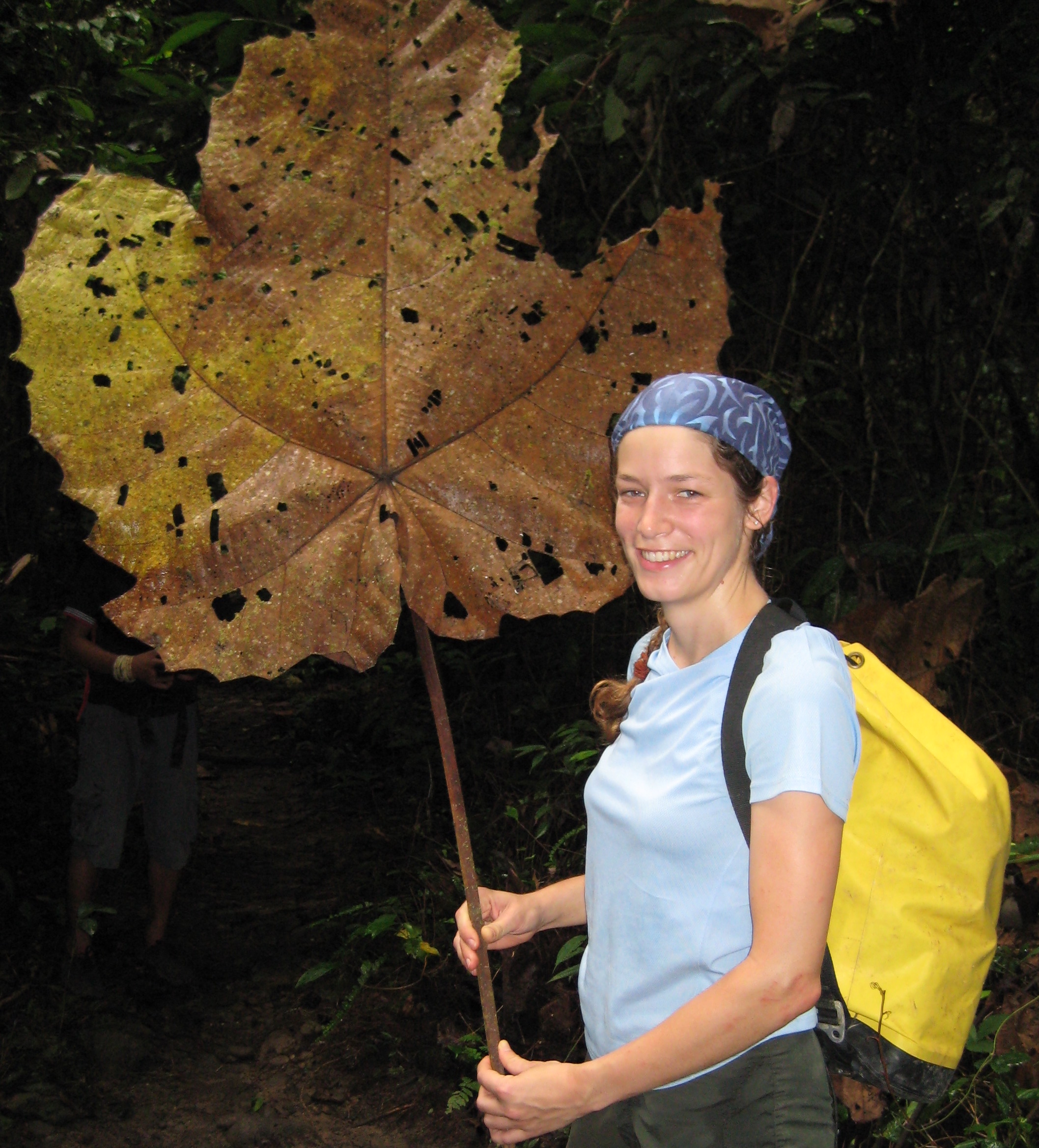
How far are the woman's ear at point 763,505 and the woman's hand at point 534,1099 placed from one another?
2.02 feet

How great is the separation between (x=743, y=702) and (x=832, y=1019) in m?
0.42

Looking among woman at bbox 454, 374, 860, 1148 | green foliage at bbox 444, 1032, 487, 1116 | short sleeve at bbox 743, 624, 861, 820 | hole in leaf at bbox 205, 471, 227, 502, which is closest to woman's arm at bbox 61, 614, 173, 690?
green foliage at bbox 444, 1032, 487, 1116

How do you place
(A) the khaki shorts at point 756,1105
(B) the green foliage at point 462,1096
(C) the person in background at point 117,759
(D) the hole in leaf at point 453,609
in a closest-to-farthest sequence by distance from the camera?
(D) the hole in leaf at point 453,609 → (A) the khaki shorts at point 756,1105 → (B) the green foliage at point 462,1096 → (C) the person in background at point 117,759

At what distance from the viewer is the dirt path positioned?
10.1ft

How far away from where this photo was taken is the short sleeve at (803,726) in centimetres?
96

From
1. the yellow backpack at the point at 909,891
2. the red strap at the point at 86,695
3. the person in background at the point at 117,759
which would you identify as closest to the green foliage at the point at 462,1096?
the person in background at the point at 117,759

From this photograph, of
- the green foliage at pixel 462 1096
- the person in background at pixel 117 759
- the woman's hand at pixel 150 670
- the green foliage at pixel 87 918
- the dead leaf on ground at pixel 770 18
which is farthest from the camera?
the green foliage at pixel 87 918

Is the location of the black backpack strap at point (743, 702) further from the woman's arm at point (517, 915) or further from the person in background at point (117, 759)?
the person in background at point (117, 759)

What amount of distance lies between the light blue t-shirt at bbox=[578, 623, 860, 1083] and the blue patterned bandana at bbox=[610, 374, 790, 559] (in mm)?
215

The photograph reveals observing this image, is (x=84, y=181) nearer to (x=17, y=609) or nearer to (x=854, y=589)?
(x=854, y=589)

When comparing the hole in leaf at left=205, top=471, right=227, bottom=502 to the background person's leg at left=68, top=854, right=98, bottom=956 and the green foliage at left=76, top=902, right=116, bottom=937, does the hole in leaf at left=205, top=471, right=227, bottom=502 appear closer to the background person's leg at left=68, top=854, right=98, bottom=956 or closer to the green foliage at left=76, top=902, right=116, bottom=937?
the green foliage at left=76, top=902, right=116, bottom=937

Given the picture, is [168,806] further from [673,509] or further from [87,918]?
[673,509]

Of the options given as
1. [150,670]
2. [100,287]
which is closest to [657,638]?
[100,287]

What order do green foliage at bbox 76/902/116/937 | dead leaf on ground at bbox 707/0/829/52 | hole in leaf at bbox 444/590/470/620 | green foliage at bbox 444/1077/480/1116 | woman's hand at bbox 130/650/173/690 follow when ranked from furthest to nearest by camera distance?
green foliage at bbox 76/902/116/937, woman's hand at bbox 130/650/173/690, green foliage at bbox 444/1077/480/1116, dead leaf on ground at bbox 707/0/829/52, hole in leaf at bbox 444/590/470/620
